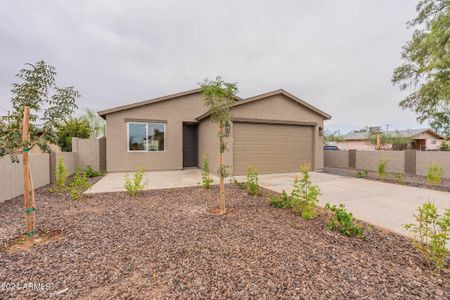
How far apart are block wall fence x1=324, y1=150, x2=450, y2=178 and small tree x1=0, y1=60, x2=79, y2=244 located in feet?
43.2

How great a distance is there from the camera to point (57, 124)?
11.2ft

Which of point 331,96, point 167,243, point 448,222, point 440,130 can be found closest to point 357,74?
point 331,96

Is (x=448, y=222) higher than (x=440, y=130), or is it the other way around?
(x=440, y=130)

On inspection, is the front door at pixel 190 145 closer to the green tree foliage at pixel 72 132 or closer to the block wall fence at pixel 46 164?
the block wall fence at pixel 46 164

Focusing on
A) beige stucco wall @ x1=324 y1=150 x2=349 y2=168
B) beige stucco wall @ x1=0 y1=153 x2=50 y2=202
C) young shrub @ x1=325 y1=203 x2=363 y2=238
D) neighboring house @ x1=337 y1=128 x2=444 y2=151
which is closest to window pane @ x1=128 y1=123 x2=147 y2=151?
beige stucco wall @ x1=0 y1=153 x2=50 y2=202

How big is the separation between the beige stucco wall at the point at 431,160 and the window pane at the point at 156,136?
13.0 meters

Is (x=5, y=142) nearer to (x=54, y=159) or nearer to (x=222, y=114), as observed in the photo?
(x=222, y=114)

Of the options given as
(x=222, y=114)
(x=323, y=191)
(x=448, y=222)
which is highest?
(x=222, y=114)

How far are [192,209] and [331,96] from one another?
1654 centimetres

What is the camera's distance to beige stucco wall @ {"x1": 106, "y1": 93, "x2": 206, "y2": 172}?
10508 millimetres

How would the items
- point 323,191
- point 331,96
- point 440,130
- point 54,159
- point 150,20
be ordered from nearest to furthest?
point 323,191
point 54,159
point 150,20
point 440,130
point 331,96

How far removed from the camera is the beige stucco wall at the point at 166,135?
10508 mm

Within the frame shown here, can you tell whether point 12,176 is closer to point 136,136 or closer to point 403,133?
point 136,136

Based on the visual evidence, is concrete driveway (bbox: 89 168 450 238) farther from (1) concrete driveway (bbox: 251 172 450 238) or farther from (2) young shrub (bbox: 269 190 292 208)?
(2) young shrub (bbox: 269 190 292 208)
